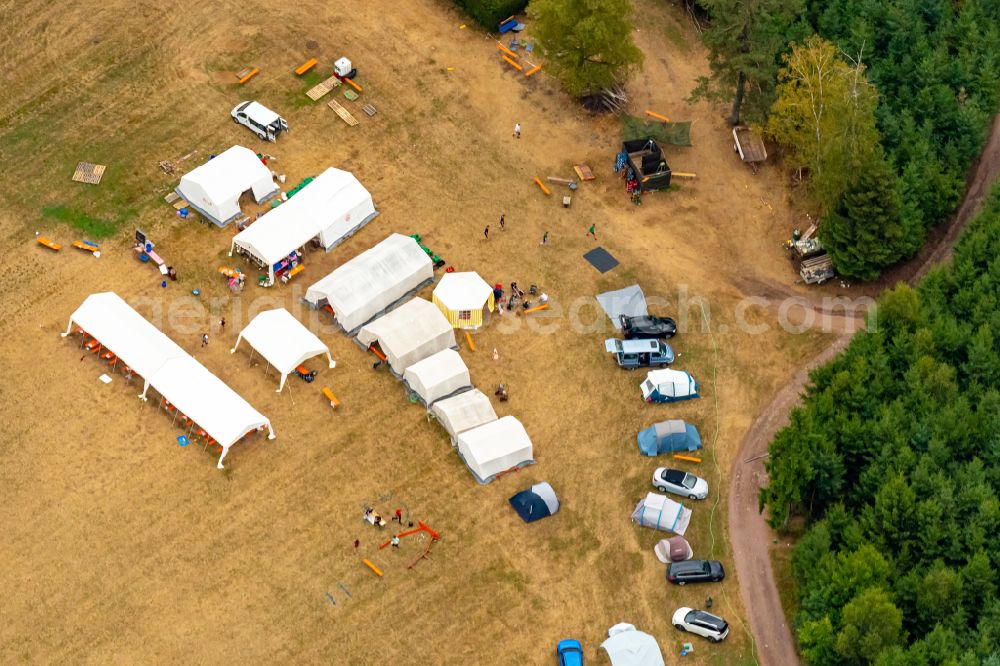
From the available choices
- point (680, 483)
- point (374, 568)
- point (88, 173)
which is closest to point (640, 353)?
point (680, 483)

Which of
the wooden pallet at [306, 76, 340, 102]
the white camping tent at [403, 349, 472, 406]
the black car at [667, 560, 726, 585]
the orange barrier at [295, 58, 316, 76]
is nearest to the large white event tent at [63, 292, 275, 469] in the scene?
the white camping tent at [403, 349, 472, 406]

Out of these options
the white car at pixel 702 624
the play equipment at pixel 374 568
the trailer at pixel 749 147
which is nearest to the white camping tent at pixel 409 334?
the play equipment at pixel 374 568

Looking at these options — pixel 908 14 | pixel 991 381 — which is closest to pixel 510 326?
pixel 991 381

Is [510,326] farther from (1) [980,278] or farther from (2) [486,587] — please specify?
(1) [980,278]

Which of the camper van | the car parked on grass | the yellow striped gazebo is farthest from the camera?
the yellow striped gazebo

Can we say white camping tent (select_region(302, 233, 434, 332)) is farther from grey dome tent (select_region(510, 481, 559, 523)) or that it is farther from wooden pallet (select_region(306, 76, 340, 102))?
wooden pallet (select_region(306, 76, 340, 102))

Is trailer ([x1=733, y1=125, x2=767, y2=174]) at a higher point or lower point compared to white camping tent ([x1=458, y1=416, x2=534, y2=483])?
higher

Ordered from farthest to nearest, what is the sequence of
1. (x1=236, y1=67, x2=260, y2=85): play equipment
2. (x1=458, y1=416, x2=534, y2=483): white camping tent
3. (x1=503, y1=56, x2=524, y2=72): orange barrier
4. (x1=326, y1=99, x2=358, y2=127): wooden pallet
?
(x1=503, y1=56, x2=524, y2=72): orange barrier → (x1=236, y1=67, x2=260, y2=85): play equipment → (x1=326, y1=99, x2=358, y2=127): wooden pallet → (x1=458, y1=416, x2=534, y2=483): white camping tent
